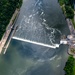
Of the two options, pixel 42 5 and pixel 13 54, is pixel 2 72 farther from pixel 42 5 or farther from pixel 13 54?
pixel 42 5

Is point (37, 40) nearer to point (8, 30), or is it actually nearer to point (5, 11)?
point (8, 30)

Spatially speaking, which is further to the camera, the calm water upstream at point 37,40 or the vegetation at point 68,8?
the vegetation at point 68,8

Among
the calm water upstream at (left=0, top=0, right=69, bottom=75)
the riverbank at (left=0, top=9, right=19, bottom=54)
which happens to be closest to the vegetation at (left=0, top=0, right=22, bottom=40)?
the riverbank at (left=0, top=9, right=19, bottom=54)

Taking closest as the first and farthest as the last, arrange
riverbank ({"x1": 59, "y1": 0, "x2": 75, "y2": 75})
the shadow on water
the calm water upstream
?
1. riverbank ({"x1": 59, "y1": 0, "x2": 75, "y2": 75})
2. the shadow on water
3. the calm water upstream

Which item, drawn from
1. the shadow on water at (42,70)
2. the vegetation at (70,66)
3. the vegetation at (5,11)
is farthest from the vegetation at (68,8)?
the shadow on water at (42,70)

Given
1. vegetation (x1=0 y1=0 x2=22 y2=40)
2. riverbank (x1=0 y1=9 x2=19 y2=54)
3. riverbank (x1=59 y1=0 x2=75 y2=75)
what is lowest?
riverbank (x1=59 y1=0 x2=75 y2=75)

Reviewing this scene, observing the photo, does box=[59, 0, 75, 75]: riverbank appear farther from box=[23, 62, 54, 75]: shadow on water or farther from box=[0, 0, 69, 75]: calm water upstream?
box=[23, 62, 54, 75]: shadow on water

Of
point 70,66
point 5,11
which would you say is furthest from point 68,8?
point 70,66

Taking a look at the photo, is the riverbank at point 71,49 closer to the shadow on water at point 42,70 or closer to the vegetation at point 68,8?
the vegetation at point 68,8
